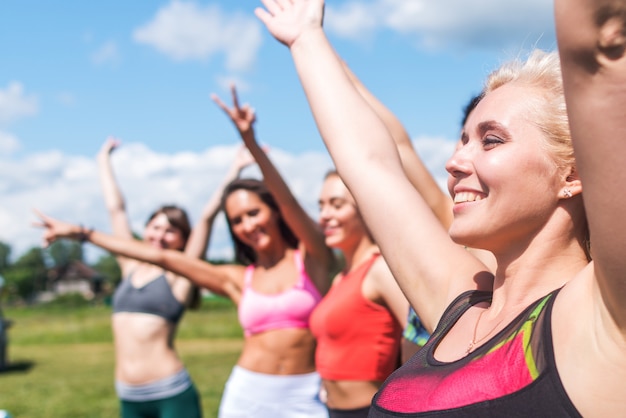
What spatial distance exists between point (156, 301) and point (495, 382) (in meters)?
4.85

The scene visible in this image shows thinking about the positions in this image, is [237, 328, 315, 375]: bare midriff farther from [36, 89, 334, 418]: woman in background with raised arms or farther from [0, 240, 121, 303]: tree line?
[0, 240, 121, 303]: tree line

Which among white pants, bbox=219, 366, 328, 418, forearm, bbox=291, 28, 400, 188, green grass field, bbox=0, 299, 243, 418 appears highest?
forearm, bbox=291, 28, 400, 188

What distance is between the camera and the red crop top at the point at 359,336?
376 centimetres

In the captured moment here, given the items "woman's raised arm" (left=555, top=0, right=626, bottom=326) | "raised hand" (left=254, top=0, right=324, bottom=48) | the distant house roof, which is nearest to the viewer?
"woman's raised arm" (left=555, top=0, right=626, bottom=326)

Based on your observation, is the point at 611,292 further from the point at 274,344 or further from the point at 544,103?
the point at 274,344

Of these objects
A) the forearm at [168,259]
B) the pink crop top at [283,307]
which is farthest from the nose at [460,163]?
the forearm at [168,259]

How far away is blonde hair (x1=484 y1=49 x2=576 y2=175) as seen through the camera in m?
1.48

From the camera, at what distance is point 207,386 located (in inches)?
472

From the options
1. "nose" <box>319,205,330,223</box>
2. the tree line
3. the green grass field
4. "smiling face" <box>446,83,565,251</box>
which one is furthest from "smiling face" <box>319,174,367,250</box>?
the tree line

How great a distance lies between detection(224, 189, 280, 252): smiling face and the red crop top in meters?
1.17

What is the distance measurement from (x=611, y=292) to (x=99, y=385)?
41.4 ft

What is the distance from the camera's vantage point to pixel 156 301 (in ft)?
19.3

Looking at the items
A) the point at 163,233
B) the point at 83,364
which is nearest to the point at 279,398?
the point at 163,233

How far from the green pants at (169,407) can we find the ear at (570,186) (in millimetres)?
4634
